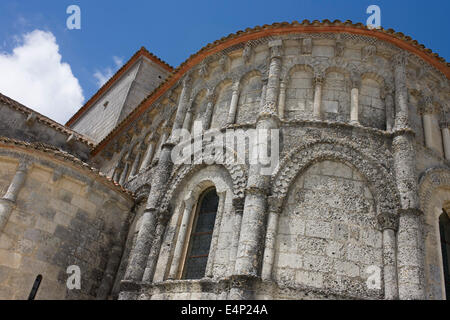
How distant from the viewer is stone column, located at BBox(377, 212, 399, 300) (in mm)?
6906

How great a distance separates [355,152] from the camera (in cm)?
834

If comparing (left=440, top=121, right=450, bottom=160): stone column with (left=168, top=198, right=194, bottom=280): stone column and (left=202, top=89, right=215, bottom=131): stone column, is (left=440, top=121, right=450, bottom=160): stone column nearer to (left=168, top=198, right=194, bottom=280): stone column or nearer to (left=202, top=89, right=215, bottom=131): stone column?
(left=202, top=89, right=215, bottom=131): stone column

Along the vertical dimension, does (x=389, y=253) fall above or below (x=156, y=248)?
above

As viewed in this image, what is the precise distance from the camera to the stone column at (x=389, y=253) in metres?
6.91

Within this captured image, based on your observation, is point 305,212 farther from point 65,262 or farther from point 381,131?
point 65,262

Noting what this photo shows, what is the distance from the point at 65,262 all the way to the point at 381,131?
23.7ft

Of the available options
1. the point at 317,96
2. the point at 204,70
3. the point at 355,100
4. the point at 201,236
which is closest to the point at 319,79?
the point at 317,96

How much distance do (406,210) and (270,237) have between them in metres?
2.43

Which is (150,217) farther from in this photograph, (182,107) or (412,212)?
(412,212)

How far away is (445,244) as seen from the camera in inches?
340

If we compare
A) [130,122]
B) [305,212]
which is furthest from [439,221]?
[130,122]

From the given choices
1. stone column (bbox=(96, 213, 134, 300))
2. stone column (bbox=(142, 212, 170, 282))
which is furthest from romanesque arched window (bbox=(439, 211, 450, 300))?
stone column (bbox=(96, 213, 134, 300))
